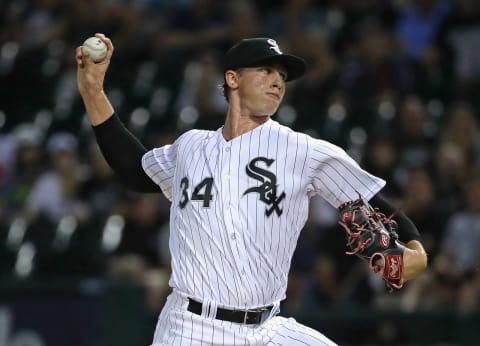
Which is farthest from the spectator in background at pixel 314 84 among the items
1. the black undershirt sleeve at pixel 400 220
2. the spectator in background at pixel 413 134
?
the black undershirt sleeve at pixel 400 220

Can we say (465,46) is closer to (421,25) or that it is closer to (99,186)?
(421,25)

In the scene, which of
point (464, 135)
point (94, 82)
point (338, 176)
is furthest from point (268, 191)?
point (464, 135)

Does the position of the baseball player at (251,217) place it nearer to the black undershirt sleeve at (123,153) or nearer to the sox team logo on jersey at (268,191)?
the sox team logo on jersey at (268,191)

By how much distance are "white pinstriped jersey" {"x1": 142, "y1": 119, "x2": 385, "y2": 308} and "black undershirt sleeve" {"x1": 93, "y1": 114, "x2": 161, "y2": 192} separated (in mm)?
419

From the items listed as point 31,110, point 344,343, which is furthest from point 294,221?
point 31,110

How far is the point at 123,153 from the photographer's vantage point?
15.7 ft

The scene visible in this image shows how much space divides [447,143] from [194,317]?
526cm

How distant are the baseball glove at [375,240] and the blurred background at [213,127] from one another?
247 centimetres

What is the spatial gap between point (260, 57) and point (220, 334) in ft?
3.67

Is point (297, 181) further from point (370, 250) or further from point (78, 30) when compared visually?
point (78, 30)

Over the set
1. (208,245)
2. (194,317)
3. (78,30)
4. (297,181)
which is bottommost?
(194,317)

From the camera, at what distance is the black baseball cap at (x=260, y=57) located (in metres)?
4.38

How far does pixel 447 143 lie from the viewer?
905cm

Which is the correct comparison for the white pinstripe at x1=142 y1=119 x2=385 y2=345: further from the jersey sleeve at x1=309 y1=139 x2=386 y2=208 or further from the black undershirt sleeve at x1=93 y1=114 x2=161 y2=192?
the black undershirt sleeve at x1=93 y1=114 x2=161 y2=192
